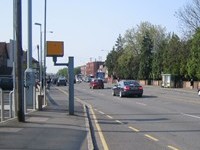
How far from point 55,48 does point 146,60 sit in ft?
300

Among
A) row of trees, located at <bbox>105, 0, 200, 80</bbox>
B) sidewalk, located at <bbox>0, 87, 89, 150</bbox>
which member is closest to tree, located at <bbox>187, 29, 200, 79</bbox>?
row of trees, located at <bbox>105, 0, 200, 80</bbox>

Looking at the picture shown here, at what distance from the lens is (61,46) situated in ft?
77.0

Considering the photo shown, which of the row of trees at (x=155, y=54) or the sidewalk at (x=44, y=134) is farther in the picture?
the row of trees at (x=155, y=54)

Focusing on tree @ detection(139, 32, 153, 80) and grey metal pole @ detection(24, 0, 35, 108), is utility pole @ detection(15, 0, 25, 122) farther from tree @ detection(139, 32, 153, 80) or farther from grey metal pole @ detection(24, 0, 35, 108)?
tree @ detection(139, 32, 153, 80)

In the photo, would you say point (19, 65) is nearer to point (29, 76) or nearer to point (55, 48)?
point (55, 48)

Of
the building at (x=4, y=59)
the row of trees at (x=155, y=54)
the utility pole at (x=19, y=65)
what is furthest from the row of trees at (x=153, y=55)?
the utility pole at (x=19, y=65)

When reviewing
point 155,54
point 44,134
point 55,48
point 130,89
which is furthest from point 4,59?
point 44,134

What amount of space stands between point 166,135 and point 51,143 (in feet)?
13.6

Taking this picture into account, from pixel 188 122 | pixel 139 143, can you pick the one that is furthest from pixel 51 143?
pixel 188 122

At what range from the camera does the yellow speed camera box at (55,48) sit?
23.5 meters

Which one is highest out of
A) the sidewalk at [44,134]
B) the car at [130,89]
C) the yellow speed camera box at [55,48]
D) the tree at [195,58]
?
the tree at [195,58]

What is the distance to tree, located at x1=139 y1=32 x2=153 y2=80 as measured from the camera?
114 metres

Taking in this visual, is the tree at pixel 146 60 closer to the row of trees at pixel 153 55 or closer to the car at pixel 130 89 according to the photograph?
the row of trees at pixel 153 55

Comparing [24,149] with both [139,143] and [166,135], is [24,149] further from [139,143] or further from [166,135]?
[166,135]
